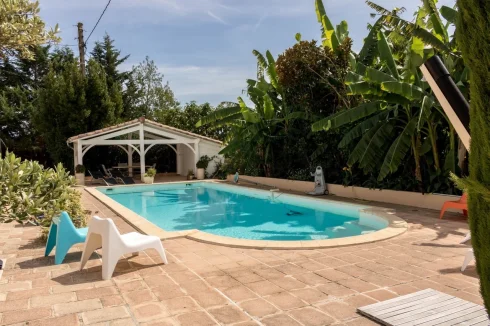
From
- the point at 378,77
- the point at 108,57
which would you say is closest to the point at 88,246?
the point at 378,77

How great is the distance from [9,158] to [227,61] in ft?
82.3

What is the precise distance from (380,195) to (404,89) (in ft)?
12.6

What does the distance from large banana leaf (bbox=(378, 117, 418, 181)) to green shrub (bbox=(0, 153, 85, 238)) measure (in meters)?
7.73

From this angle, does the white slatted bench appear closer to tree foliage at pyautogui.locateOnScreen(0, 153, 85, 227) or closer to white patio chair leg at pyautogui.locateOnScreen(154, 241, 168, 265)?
white patio chair leg at pyautogui.locateOnScreen(154, 241, 168, 265)

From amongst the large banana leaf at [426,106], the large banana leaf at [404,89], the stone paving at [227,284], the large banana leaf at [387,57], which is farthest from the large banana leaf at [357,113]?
the stone paving at [227,284]

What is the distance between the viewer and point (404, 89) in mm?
9328

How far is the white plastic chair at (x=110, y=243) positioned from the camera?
464 centimetres

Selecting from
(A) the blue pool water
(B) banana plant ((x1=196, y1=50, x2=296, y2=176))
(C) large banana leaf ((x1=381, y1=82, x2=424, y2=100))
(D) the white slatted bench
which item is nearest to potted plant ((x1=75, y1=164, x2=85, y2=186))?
(A) the blue pool water

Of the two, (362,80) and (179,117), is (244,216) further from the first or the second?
(179,117)

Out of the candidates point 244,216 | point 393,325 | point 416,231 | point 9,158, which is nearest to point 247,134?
point 244,216

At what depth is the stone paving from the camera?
355cm

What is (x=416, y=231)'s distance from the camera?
24.0 ft

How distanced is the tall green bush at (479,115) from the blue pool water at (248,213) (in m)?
6.71

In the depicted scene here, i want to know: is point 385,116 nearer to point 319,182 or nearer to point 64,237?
point 319,182
